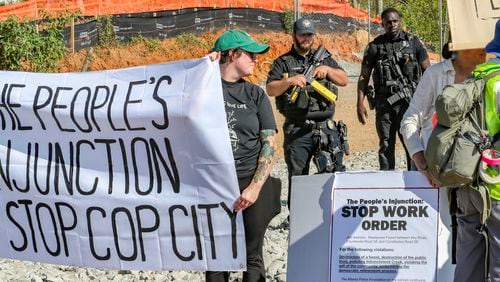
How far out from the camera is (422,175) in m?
6.50

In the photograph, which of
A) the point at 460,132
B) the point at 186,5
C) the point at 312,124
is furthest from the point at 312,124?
the point at 186,5

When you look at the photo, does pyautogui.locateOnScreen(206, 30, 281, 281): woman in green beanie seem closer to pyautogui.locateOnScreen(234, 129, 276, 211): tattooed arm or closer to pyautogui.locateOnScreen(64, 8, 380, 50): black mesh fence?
pyautogui.locateOnScreen(234, 129, 276, 211): tattooed arm

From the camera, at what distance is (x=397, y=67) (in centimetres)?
1095

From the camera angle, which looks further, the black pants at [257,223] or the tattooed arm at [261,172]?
the black pants at [257,223]

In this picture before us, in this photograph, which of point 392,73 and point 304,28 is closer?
point 304,28

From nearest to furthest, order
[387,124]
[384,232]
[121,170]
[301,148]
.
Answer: [384,232] → [121,170] → [301,148] → [387,124]

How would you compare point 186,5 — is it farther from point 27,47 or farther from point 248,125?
point 248,125

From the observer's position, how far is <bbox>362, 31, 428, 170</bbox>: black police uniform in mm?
10914

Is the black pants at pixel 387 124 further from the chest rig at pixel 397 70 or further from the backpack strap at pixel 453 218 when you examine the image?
the backpack strap at pixel 453 218

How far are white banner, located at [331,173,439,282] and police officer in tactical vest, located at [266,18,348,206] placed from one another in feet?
9.92

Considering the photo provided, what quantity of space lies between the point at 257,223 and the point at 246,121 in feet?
2.15

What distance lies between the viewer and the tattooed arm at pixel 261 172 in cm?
665

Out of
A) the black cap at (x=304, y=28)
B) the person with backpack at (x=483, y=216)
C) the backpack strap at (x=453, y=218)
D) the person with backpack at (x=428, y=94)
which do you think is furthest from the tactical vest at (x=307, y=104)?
the person with backpack at (x=483, y=216)

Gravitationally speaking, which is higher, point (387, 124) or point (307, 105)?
point (307, 105)
